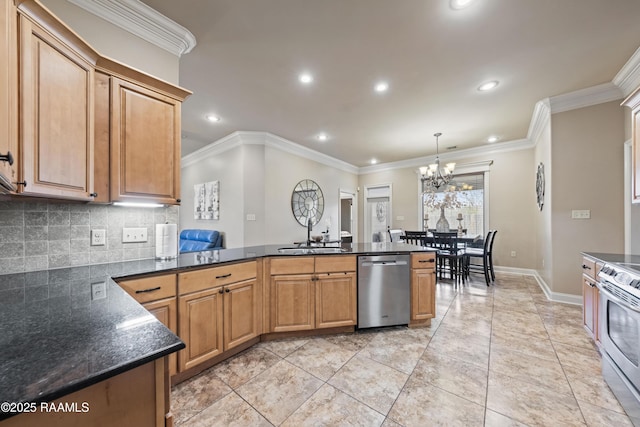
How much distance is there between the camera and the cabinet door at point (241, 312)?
2.00 meters

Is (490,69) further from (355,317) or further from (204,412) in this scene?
(204,412)

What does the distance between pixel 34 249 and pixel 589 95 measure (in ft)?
19.0

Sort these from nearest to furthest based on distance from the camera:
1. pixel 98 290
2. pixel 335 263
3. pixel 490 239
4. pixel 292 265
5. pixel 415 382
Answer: pixel 98 290 < pixel 415 382 < pixel 292 265 < pixel 335 263 < pixel 490 239

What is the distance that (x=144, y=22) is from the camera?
6.49ft

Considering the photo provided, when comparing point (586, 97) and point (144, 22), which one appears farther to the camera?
point (586, 97)

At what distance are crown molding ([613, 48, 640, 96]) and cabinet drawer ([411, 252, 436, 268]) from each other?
9.20 feet

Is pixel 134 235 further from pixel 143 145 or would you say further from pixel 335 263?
pixel 335 263

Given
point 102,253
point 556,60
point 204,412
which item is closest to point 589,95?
point 556,60

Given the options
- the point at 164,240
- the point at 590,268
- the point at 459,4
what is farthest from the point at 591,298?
the point at 164,240

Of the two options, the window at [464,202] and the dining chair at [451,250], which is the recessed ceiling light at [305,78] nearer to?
the dining chair at [451,250]

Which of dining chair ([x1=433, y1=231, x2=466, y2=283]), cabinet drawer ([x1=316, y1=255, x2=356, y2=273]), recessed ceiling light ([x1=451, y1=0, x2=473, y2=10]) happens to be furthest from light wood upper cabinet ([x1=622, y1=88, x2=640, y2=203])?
cabinet drawer ([x1=316, y1=255, x2=356, y2=273])

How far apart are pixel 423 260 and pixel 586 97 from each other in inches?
124

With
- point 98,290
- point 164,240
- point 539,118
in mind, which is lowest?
point 98,290

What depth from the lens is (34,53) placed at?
3.91 feet
